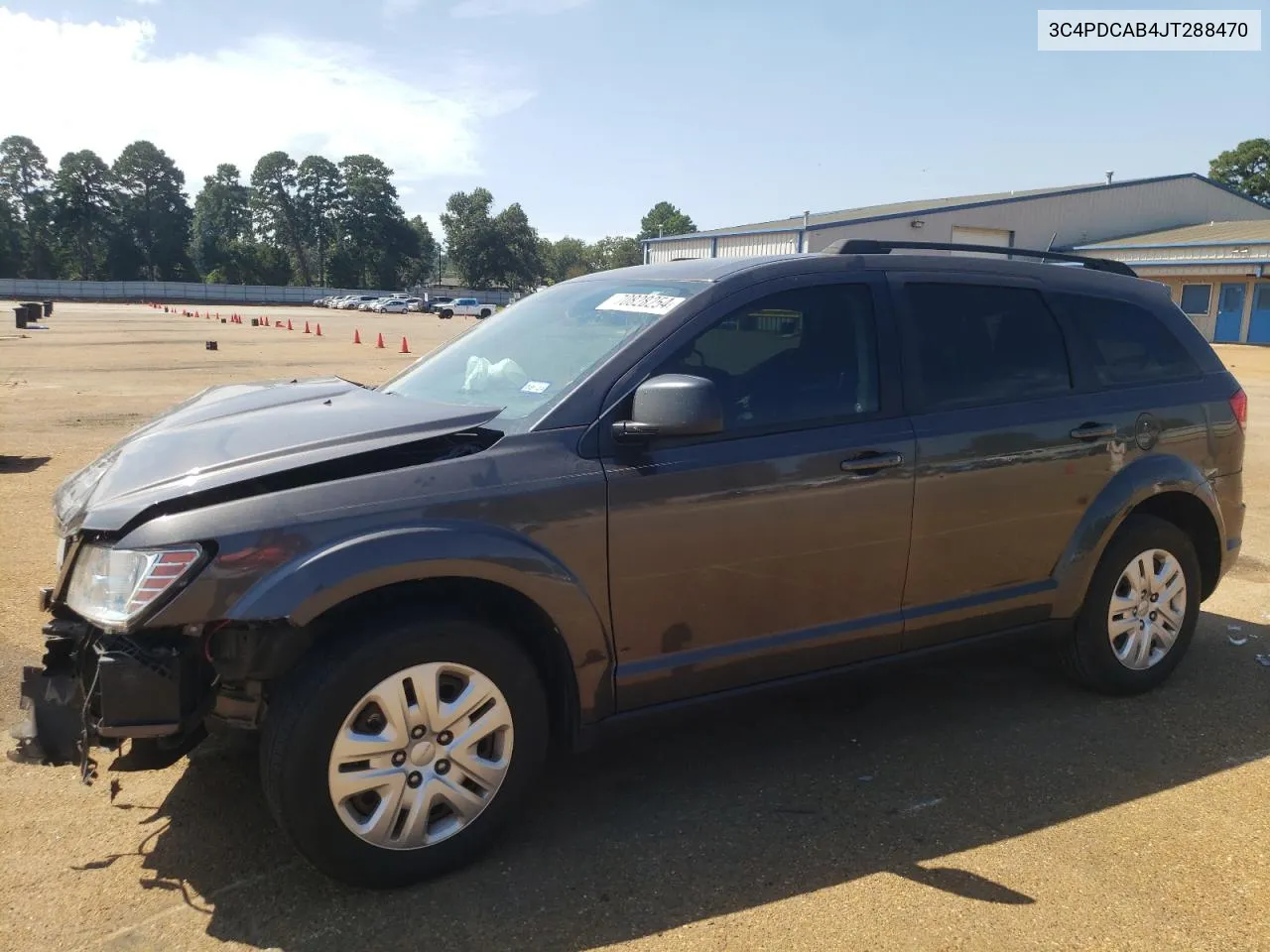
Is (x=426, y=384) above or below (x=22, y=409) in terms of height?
above

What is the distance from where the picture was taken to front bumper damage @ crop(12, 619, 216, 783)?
2.57m

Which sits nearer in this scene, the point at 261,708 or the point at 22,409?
the point at 261,708

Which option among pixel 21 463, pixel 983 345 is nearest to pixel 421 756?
pixel 983 345

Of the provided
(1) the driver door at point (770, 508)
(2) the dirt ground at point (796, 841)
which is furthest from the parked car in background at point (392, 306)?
(1) the driver door at point (770, 508)

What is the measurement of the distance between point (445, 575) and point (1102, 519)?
2813mm

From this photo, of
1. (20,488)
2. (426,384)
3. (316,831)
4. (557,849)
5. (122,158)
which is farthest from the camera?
(122,158)

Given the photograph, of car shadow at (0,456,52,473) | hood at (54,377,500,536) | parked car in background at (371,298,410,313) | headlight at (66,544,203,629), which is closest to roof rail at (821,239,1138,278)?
hood at (54,377,500,536)

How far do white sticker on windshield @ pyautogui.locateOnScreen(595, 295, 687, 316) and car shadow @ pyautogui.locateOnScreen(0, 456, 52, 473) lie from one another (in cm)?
746

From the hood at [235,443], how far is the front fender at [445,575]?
312mm

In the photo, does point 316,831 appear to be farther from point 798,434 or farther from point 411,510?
point 798,434

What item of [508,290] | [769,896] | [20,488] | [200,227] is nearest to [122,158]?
[200,227]

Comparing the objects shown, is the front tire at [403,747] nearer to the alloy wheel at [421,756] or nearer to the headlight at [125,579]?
the alloy wheel at [421,756]

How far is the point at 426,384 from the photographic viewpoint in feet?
12.9

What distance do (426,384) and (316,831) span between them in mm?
1833
